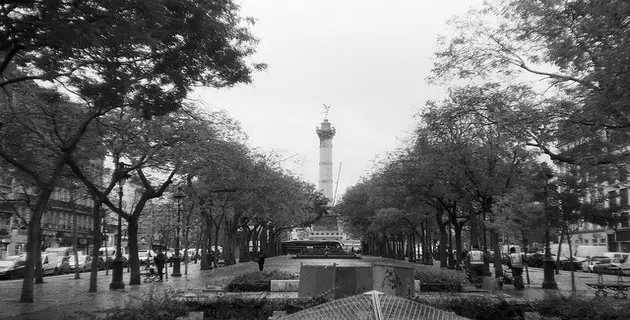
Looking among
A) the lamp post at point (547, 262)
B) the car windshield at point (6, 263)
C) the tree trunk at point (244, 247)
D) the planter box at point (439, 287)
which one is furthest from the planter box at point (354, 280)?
the tree trunk at point (244, 247)

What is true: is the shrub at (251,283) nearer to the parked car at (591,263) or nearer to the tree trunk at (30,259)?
the tree trunk at (30,259)

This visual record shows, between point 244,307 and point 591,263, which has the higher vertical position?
point 244,307

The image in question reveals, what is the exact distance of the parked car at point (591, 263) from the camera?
45.2 m

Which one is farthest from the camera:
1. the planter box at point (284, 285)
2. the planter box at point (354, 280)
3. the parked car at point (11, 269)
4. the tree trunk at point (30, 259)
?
the parked car at point (11, 269)

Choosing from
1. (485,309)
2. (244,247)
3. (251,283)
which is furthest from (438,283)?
(244,247)

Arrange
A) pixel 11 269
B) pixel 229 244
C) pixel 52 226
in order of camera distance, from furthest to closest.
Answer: pixel 52 226, pixel 229 244, pixel 11 269

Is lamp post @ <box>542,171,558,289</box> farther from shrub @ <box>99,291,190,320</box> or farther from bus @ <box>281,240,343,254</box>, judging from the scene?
bus @ <box>281,240,343,254</box>

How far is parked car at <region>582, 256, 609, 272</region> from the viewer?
148 feet

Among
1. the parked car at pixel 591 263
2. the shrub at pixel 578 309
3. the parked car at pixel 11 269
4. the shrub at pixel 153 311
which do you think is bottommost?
the parked car at pixel 591 263

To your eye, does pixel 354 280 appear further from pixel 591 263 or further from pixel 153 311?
pixel 591 263

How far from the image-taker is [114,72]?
11844 mm

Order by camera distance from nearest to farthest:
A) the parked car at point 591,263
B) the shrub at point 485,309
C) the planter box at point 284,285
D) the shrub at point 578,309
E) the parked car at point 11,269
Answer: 1. the shrub at point 578,309
2. the shrub at point 485,309
3. the planter box at point 284,285
4. the parked car at point 11,269
5. the parked car at point 591,263

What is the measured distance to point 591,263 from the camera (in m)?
46.4

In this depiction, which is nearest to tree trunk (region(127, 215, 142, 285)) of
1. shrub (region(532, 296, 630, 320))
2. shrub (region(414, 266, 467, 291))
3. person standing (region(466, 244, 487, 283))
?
shrub (region(414, 266, 467, 291))
